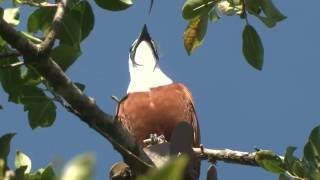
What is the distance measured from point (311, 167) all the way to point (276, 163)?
0.89 ft

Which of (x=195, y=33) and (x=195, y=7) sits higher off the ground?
(x=195, y=7)

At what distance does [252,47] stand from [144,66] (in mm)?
3383

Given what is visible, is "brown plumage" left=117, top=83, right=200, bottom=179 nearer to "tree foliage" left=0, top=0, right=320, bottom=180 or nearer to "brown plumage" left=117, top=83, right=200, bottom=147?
"brown plumage" left=117, top=83, right=200, bottom=147

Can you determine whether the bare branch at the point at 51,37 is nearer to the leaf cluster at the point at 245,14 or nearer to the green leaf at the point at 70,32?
the green leaf at the point at 70,32

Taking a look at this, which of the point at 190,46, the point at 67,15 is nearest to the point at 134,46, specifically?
the point at 190,46

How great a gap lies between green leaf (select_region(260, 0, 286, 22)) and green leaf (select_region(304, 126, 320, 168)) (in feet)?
1.84

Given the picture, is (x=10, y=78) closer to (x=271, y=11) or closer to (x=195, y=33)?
(x=195, y=33)

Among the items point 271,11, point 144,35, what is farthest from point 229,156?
point 144,35

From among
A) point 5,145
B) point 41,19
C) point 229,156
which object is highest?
point 41,19

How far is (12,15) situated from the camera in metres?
2.78

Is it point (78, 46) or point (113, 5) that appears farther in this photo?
point (113, 5)

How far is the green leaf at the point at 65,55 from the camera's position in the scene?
2.63 m

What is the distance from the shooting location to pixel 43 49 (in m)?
2.22

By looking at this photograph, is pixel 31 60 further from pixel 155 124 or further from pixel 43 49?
pixel 155 124
